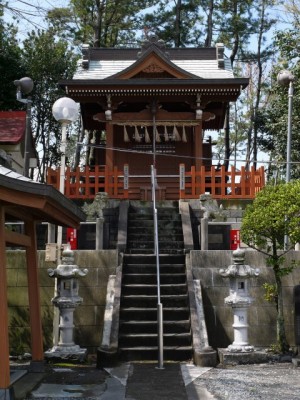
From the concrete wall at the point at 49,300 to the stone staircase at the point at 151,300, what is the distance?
0.57 m

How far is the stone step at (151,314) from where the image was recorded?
10.8m

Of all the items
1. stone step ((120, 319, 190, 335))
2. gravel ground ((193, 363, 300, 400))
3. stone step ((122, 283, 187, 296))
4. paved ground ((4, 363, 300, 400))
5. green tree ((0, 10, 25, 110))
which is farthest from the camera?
green tree ((0, 10, 25, 110))

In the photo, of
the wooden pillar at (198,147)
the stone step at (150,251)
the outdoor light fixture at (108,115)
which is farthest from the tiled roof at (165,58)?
the stone step at (150,251)

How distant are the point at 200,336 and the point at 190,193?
810cm

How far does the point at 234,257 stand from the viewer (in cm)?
1058

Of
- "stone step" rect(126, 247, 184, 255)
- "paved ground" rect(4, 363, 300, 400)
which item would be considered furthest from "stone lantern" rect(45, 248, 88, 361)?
"stone step" rect(126, 247, 184, 255)

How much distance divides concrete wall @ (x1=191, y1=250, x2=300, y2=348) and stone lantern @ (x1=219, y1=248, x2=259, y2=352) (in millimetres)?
753

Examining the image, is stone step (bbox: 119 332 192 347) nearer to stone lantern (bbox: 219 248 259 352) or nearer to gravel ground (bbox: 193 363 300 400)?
stone lantern (bbox: 219 248 259 352)

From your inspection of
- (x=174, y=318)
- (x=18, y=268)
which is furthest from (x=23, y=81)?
(x=174, y=318)

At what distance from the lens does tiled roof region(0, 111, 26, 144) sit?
25344 millimetres

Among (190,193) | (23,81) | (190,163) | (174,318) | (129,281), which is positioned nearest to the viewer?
(174,318)

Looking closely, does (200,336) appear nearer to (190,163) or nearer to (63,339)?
(63,339)

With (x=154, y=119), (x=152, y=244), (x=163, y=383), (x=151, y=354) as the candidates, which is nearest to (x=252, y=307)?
(x=151, y=354)

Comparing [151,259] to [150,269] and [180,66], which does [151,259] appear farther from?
[180,66]
